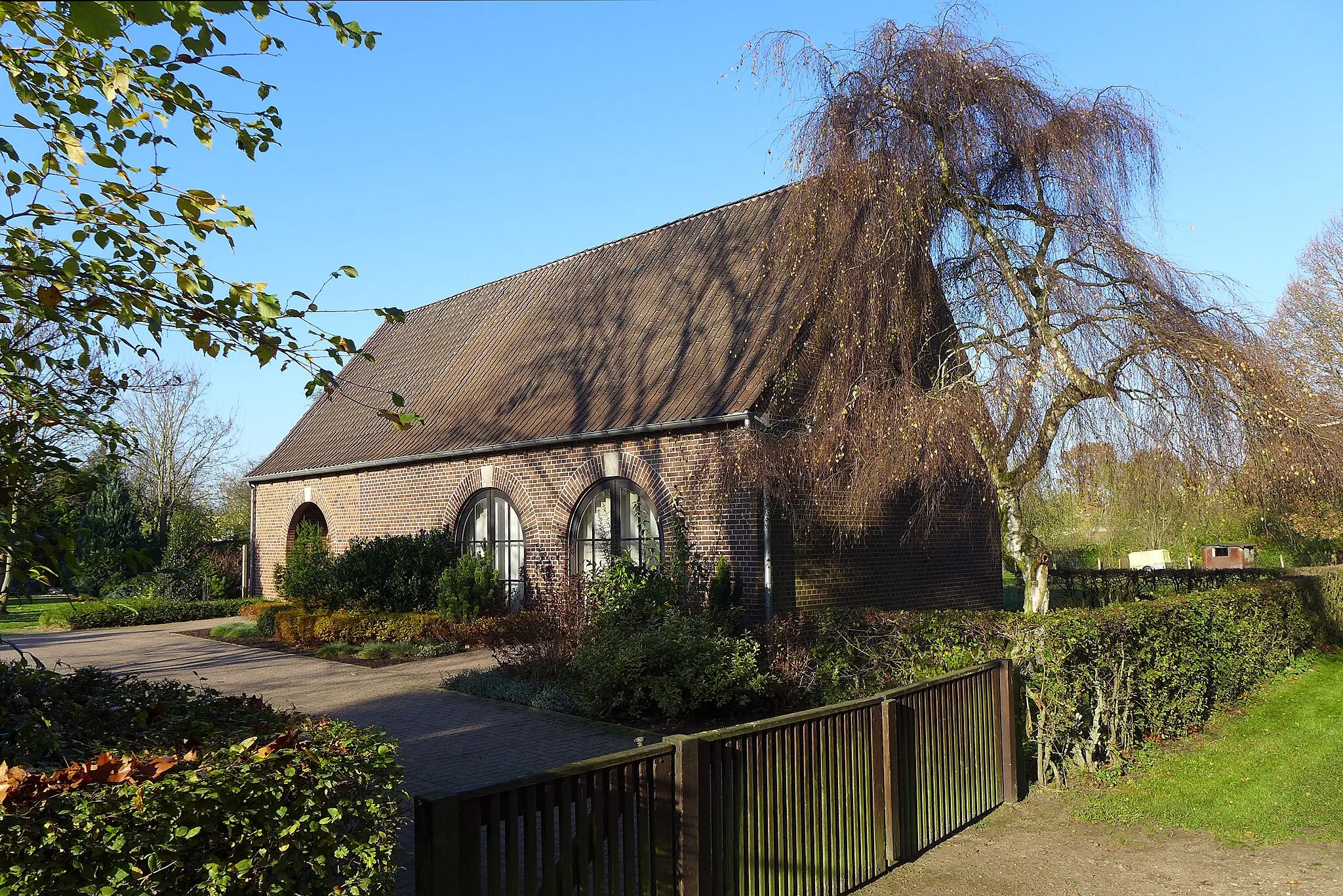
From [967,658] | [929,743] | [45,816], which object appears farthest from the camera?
[967,658]

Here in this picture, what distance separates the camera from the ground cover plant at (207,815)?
9.67 ft

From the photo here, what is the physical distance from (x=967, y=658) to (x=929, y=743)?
213cm

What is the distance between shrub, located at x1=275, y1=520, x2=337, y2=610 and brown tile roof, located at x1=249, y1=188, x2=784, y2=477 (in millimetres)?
1604

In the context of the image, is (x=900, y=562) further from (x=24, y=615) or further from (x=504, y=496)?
(x=24, y=615)

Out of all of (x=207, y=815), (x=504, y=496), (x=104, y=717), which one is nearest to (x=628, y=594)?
(x=504, y=496)

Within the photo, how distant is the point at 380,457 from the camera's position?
19.5 meters

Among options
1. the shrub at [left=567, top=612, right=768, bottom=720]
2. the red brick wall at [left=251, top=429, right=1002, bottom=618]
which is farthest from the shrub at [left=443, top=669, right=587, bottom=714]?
the red brick wall at [left=251, top=429, right=1002, bottom=618]

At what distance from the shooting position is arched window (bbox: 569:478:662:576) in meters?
14.6

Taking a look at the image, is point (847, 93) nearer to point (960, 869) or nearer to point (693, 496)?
point (693, 496)

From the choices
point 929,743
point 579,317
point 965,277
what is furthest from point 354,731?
point 579,317

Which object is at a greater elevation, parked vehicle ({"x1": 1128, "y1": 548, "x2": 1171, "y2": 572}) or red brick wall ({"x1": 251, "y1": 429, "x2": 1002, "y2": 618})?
red brick wall ({"x1": 251, "y1": 429, "x2": 1002, "y2": 618})

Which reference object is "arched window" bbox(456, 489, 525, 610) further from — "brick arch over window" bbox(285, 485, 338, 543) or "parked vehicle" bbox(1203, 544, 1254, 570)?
"parked vehicle" bbox(1203, 544, 1254, 570)

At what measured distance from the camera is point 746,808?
4.76 m

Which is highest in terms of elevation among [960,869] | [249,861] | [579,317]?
[579,317]
